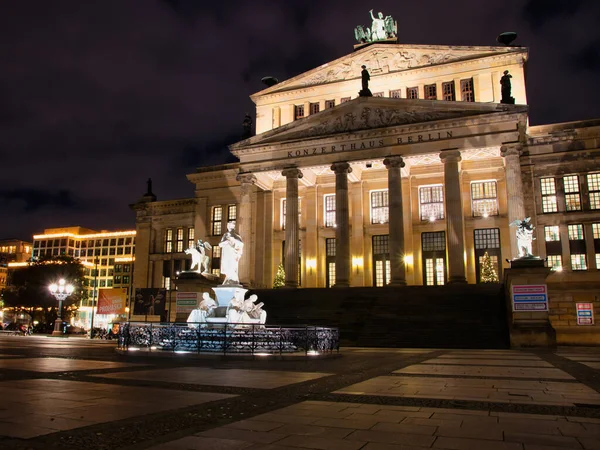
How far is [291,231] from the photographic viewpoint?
4309cm

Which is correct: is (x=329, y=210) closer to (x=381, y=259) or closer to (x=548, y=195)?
(x=381, y=259)

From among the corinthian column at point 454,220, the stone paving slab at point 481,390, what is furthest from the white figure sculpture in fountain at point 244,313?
the corinthian column at point 454,220

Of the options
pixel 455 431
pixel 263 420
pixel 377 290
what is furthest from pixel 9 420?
pixel 377 290

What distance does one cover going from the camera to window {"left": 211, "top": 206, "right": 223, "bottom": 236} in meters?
55.3

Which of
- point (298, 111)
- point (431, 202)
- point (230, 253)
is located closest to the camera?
point (230, 253)

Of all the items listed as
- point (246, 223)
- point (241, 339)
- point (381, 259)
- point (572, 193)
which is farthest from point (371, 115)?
point (241, 339)

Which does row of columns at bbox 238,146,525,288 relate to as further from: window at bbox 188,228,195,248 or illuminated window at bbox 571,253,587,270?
window at bbox 188,228,195,248

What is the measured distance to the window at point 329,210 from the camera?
4967 centimetres

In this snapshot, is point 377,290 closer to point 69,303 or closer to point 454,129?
point 454,129

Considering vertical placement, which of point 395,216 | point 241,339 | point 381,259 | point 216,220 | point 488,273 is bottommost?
point 241,339

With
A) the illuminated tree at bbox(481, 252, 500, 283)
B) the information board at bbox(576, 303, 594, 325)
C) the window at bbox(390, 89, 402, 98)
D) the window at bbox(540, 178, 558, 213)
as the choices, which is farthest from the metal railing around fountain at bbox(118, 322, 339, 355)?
the window at bbox(390, 89, 402, 98)

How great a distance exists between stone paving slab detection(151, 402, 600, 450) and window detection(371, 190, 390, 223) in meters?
40.0

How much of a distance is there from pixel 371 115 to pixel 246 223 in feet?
46.5

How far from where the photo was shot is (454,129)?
3991cm
